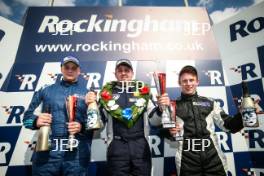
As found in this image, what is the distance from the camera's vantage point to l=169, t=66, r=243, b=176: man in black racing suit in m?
2.12

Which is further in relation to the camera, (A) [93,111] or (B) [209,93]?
(B) [209,93]

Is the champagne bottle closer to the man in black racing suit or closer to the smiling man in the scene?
the man in black racing suit

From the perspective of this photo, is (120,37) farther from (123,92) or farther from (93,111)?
(93,111)

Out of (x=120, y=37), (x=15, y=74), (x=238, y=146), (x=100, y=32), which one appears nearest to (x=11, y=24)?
(x=15, y=74)

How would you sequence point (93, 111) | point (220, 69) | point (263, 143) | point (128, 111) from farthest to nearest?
1. point (220, 69)
2. point (263, 143)
3. point (128, 111)
4. point (93, 111)

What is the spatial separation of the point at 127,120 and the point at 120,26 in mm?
1686

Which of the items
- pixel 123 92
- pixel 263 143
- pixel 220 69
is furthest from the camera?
pixel 220 69

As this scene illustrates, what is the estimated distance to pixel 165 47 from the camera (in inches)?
130

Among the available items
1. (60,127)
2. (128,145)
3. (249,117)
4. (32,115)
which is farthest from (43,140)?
(249,117)

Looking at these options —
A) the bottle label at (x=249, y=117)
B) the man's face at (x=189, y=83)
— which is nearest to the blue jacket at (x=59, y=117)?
the man's face at (x=189, y=83)

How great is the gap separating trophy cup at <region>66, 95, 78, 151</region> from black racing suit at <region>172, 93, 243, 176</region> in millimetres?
963

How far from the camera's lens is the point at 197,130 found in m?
2.24

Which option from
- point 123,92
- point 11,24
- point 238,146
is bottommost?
point 238,146

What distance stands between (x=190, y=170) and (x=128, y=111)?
76 centimetres
